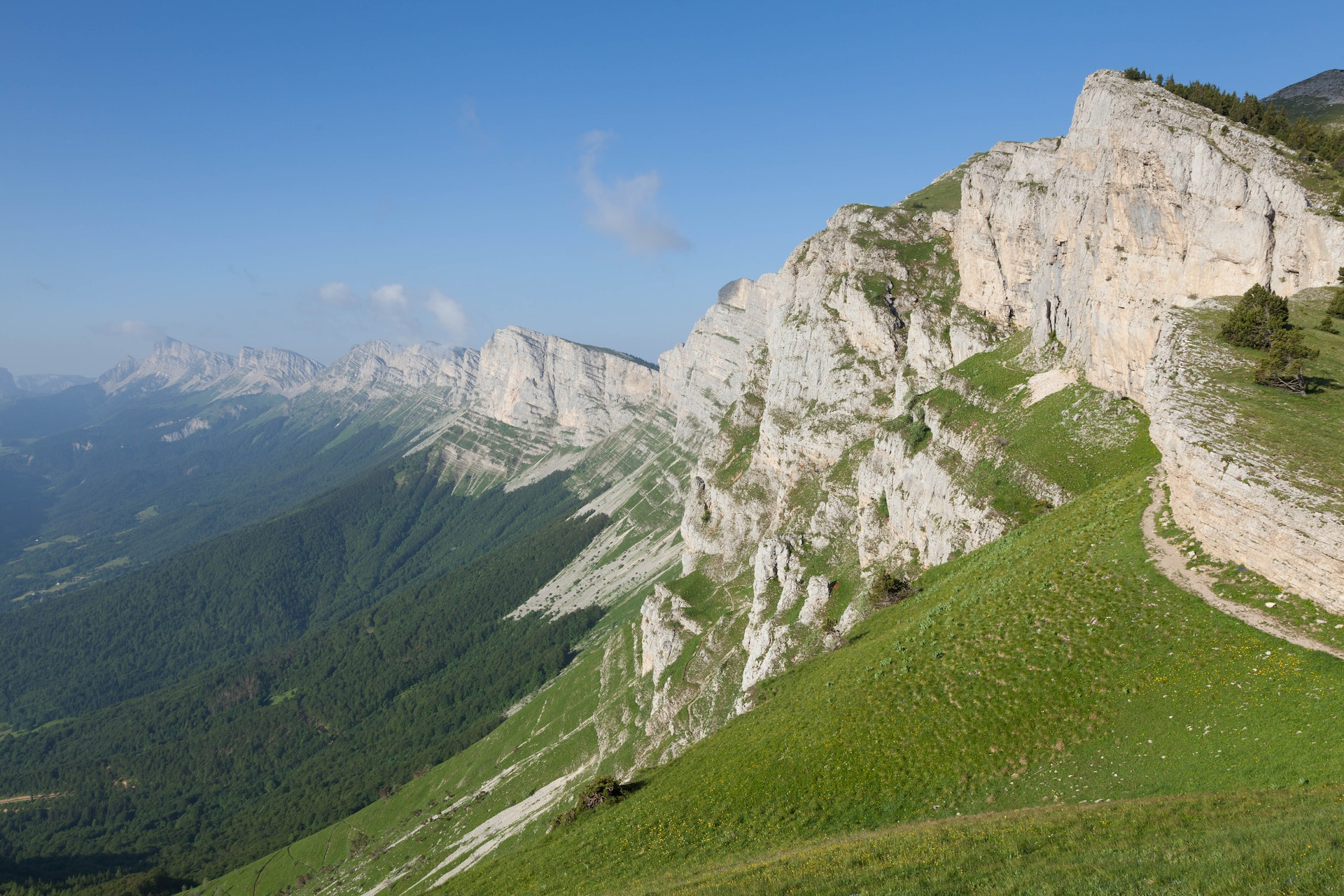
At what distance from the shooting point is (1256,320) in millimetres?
40000

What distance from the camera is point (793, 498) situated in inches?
4412

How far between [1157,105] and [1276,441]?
136 ft

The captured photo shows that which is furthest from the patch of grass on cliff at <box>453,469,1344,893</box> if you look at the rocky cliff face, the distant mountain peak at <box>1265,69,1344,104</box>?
the distant mountain peak at <box>1265,69,1344,104</box>

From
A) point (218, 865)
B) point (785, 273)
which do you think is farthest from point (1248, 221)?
point (218, 865)

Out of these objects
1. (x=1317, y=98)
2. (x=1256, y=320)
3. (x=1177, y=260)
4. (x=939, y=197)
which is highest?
(x=939, y=197)

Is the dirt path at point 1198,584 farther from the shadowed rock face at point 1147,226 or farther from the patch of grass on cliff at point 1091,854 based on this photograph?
the shadowed rock face at point 1147,226

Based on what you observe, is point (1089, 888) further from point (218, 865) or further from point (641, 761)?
point (218, 865)

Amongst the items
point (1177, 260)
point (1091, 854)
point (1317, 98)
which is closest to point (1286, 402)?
point (1177, 260)

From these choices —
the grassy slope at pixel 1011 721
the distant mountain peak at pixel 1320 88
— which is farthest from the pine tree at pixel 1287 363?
the distant mountain peak at pixel 1320 88

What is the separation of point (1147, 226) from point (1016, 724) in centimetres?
4866

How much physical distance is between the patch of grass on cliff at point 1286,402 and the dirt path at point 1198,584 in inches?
236

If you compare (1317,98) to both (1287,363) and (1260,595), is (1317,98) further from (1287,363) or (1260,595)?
(1260,595)

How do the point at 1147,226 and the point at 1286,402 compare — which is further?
the point at 1147,226

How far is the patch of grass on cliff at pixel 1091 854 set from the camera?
15836 mm
